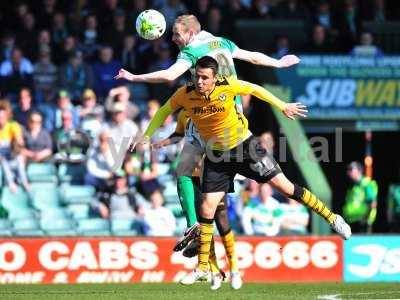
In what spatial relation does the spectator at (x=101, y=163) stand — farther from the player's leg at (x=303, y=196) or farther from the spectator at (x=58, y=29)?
the player's leg at (x=303, y=196)

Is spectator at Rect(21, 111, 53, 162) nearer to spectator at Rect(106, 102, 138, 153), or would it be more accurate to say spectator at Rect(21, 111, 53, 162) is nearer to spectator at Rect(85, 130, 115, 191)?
spectator at Rect(85, 130, 115, 191)

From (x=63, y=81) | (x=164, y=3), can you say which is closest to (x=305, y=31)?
(x=164, y=3)

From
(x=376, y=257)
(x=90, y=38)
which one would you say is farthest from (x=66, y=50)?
(x=376, y=257)

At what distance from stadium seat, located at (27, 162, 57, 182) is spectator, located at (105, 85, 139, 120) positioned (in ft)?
4.42

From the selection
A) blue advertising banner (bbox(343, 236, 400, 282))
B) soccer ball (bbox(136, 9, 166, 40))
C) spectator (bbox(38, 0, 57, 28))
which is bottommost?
blue advertising banner (bbox(343, 236, 400, 282))

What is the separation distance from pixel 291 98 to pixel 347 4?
2807mm

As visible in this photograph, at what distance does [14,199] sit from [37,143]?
0.97 metres

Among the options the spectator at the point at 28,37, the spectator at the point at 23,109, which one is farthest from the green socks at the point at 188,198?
the spectator at the point at 28,37

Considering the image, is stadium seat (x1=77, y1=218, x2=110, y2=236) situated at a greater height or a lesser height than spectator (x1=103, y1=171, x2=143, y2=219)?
lesser

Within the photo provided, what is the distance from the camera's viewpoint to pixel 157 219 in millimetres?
19906

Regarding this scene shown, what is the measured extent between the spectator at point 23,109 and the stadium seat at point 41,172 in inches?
26.8

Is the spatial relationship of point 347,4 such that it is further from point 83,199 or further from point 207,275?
point 207,275

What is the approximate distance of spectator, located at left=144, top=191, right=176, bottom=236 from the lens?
19844 mm

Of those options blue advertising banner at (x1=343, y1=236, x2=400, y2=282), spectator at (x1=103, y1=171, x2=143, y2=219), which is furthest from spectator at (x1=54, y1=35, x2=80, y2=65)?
blue advertising banner at (x1=343, y1=236, x2=400, y2=282)
